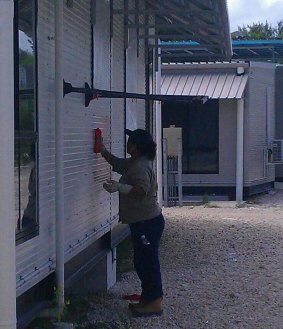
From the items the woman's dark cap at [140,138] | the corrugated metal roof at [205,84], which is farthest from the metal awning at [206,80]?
the woman's dark cap at [140,138]

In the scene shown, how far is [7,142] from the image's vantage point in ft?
11.2

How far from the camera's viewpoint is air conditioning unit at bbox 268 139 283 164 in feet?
69.4

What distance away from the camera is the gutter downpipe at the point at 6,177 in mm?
3406

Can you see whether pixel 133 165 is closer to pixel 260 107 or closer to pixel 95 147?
pixel 95 147

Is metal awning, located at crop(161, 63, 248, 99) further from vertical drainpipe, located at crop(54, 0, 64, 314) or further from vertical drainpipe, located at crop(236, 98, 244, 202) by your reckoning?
vertical drainpipe, located at crop(54, 0, 64, 314)

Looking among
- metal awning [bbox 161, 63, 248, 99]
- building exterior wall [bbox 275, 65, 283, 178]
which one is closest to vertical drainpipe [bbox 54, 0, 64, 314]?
metal awning [bbox 161, 63, 248, 99]

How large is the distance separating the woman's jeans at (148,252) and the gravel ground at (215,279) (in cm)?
30

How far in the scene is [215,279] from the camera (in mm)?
9586

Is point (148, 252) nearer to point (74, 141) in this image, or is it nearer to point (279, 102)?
point (74, 141)

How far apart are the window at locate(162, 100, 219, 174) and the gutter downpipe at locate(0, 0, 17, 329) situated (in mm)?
16348

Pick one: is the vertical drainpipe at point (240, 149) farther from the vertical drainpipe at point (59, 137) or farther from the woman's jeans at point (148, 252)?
the vertical drainpipe at point (59, 137)

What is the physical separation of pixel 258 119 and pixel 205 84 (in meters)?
2.21

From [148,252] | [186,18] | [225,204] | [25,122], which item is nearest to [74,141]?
[148,252]

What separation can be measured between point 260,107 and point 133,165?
13587mm
